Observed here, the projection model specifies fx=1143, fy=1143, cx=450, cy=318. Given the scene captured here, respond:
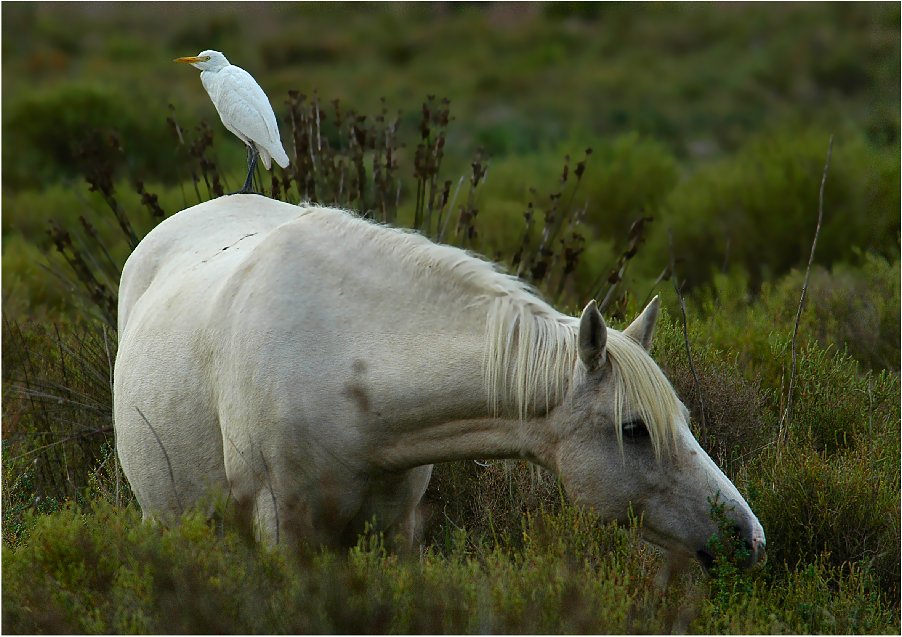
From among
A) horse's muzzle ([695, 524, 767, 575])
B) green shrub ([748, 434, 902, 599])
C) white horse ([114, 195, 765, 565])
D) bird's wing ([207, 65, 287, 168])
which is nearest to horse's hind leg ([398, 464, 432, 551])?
white horse ([114, 195, 765, 565])

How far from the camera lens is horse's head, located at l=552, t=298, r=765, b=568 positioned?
3.01 m

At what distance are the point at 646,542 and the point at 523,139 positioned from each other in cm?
2112

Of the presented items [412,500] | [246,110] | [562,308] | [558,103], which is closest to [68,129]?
[562,308]

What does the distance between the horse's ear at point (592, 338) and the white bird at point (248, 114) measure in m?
2.05

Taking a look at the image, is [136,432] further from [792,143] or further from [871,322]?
[792,143]

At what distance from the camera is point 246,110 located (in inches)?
186

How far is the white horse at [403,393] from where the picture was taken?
9.96 ft

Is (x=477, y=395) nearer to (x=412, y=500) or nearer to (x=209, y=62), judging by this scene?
(x=412, y=500)

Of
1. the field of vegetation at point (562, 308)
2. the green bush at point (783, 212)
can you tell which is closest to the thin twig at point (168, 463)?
the field of vegetation at point (562, 308)

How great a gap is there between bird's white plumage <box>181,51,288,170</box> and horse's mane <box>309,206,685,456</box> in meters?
1.79

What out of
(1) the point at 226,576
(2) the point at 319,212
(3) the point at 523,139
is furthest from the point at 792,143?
(3) the point at 523,139

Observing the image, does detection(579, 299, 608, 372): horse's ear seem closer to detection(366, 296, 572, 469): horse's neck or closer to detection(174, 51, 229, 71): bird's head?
detection(366, 296, 572, 469): horse's neck

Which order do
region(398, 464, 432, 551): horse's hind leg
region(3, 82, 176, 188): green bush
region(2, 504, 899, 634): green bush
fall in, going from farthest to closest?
region(3, 82, 176, 188): green bush
region(398, 464, 432, 551): horse's hind leg
region(2, 504, 899, 634): green bush

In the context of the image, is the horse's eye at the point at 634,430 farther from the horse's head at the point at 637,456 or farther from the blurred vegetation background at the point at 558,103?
the blurred vegetation background at the point at 558,103
